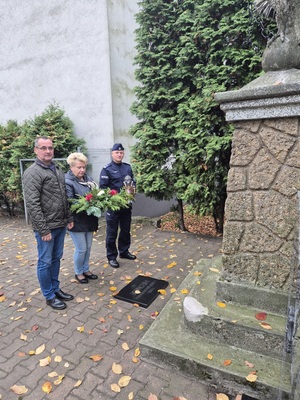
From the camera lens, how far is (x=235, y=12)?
15.4 ft

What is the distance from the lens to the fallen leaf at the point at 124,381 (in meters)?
2.16

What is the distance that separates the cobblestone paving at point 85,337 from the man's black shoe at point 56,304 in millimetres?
55

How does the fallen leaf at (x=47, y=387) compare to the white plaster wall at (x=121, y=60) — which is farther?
the white plaster wall at (x=121, y=60)

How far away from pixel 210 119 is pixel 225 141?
53cm

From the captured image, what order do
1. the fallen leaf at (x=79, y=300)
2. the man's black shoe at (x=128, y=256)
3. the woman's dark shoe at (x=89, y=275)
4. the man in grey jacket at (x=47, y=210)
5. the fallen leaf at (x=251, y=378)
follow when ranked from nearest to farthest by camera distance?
1. the fallen leaf at (x=251, y=378)
2. the man in grey jacket at (x=47, y=210)
3. the fallen leaf at (x=79, y=300)
4. the woman's dark shoe at (x=89, y=275)
5. the man's black shoe at (x=128, y=256)

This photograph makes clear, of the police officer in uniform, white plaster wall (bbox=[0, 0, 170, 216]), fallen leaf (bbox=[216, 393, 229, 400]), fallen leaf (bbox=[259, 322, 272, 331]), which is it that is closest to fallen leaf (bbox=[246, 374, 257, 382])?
fallen leaf (bbox=[216, 393, 229, 400])

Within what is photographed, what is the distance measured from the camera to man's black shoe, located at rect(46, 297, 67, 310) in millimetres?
3133

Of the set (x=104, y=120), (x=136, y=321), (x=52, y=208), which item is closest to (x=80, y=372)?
(x=136, y=321)

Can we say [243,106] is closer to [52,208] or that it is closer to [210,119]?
[52,208]

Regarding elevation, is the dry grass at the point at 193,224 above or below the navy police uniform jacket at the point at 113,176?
below

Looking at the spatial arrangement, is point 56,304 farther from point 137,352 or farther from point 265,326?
point 265,326

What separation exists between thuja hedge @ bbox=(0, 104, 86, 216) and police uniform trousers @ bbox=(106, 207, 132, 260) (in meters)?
3.66

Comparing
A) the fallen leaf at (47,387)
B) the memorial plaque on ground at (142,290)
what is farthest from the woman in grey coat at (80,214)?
the fallen leaf at (47,387)

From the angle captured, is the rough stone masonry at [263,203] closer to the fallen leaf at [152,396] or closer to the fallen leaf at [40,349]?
the fallen leaf at [152,396]
